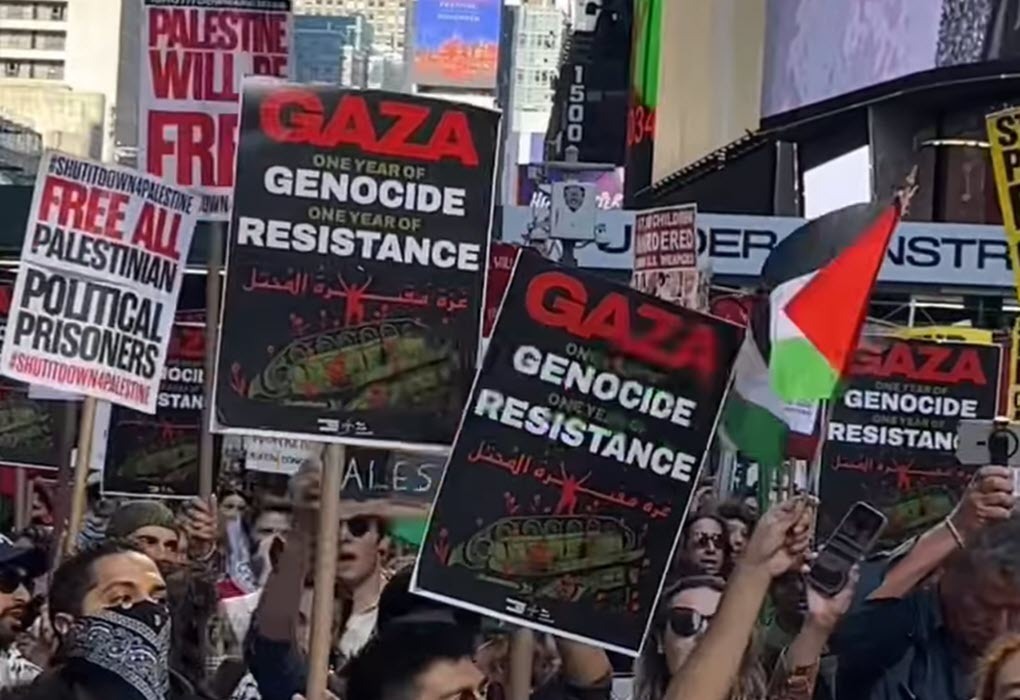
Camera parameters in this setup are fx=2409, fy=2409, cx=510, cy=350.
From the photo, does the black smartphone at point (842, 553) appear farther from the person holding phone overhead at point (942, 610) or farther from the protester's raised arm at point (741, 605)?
the protester's raised arm at point (741, 605)

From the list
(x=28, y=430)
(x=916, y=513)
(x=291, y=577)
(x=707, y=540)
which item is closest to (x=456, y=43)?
(x=28, y=430)

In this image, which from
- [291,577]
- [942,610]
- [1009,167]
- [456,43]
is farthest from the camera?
[456,43]

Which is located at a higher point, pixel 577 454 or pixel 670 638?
pixel 577 454

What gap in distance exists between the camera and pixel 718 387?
521 cm

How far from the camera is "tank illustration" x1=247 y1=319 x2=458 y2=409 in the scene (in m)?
5.59

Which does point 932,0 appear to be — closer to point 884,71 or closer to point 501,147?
point 884,71

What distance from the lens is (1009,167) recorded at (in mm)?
6828

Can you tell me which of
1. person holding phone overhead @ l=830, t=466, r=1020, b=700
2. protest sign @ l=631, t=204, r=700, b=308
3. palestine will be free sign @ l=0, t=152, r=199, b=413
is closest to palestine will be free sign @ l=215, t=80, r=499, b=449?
person holding phone overhead @ l=830, t=466, r=1020, b=700

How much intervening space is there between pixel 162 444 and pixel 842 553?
5915mm

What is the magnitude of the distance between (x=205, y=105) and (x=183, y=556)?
10.7 ft

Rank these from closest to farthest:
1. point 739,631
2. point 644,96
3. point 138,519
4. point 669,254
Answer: point 739,631, point 138,519, point 669,254, point 644,96

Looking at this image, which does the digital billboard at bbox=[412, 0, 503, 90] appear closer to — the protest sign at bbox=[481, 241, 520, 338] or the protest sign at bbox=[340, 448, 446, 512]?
the protest sign at bbox=[481, 241, 520, 338]

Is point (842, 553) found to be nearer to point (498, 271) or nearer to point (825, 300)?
point (825, 300)

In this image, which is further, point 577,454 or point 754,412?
point 754,412
